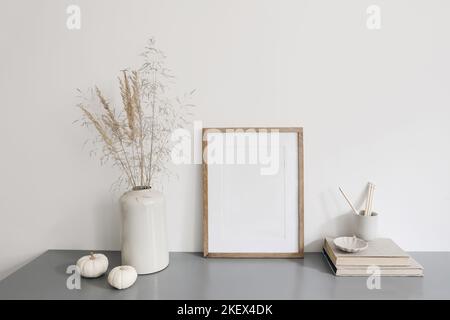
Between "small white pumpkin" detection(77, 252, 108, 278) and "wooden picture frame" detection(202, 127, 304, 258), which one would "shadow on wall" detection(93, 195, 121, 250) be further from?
"wooden picture frame" detection(202, 127, 304, 258)

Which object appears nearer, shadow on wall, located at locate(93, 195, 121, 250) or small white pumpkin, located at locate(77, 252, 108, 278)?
small white pumpkin, located at locate(77, 252, 108, 278)

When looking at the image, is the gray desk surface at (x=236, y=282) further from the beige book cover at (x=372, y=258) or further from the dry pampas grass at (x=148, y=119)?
the dry pampas grass at (x=148, y=119)

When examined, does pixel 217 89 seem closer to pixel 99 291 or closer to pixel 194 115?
pixel 194 115

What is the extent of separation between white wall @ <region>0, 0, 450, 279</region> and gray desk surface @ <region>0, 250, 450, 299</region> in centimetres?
13

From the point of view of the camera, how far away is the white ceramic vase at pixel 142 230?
0.92m

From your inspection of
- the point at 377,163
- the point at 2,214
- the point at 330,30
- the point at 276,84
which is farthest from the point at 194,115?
the point at 2,214

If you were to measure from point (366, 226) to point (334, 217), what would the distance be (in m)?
0.10

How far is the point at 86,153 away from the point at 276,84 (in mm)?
678

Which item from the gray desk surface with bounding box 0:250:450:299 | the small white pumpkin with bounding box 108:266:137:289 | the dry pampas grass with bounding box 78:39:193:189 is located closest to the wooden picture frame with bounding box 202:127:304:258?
the gray desk surface with bounding box 0:250:450:299

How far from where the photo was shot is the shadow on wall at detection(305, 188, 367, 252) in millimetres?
1071

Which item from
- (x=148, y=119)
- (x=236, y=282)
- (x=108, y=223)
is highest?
(x=148, y=119)

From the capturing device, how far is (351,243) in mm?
1009

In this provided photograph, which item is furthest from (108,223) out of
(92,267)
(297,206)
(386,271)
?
(386,271)

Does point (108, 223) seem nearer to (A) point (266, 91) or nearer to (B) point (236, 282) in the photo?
(B) point (236, 282)
